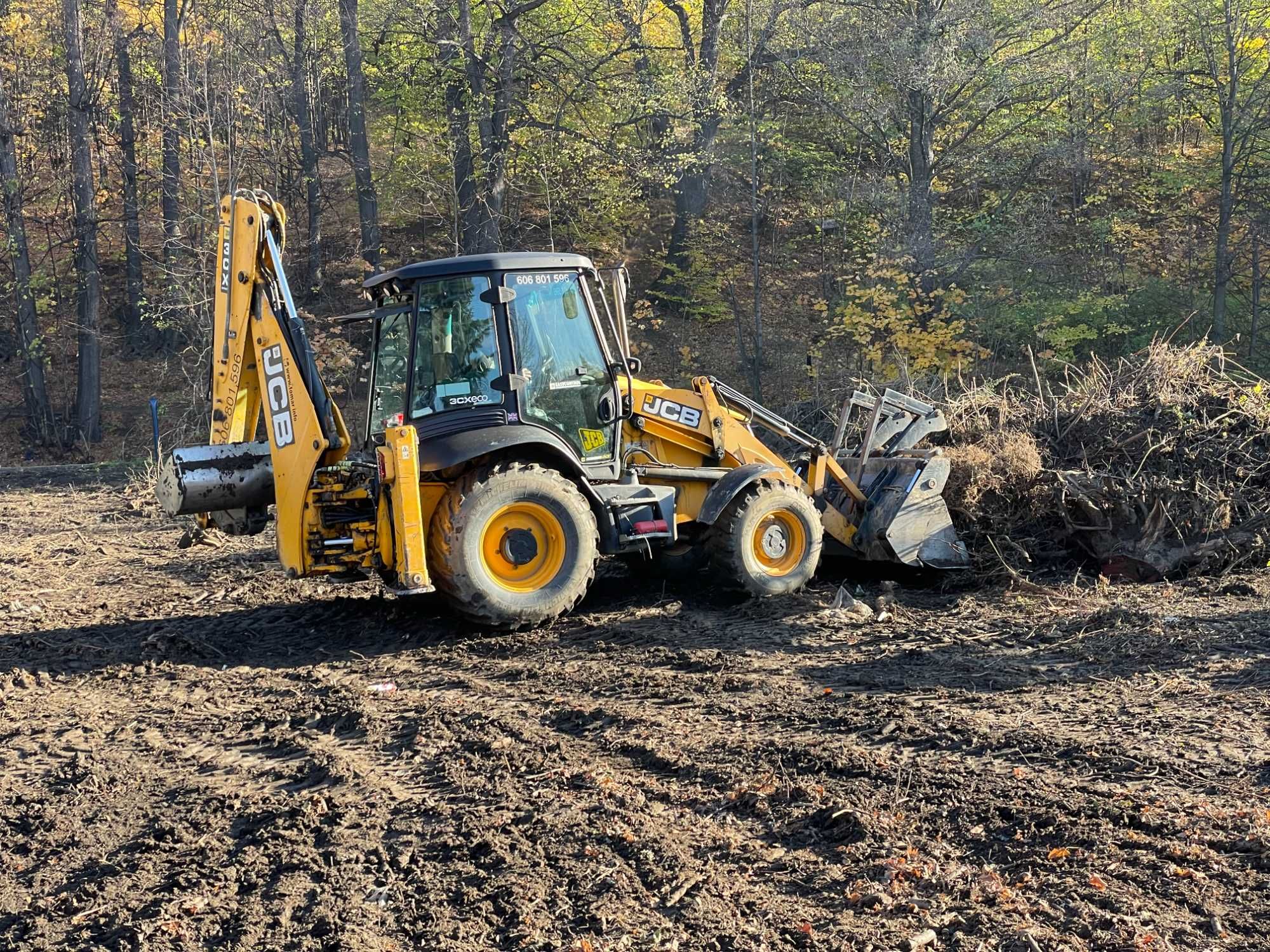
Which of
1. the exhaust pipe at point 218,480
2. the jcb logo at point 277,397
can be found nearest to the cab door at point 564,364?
the jcb logo at point 277,397

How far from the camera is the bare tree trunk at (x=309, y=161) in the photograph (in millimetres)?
21484

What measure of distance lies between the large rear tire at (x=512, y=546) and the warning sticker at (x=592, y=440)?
0.48m

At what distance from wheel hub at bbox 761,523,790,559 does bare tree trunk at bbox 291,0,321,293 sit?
631 inches

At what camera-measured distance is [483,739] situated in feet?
17.3

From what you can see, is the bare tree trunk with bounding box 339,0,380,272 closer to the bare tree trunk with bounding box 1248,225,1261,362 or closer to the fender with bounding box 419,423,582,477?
the fender with bounding box 419,423,582,477

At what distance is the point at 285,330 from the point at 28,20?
2145cm

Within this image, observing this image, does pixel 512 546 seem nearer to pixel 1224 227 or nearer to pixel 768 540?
pixel 768 540

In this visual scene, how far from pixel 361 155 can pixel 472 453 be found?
631 inches

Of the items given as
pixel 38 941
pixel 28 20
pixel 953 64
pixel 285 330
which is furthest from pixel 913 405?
pixel 28 20

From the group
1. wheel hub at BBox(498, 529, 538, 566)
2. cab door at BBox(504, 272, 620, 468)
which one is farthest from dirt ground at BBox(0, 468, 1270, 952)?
cab door at BBox(504, 272, 620, 468)

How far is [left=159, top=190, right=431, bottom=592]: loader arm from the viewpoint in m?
6.63

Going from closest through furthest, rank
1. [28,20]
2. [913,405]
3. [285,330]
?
[285,330] → [913,405] → [28,20]

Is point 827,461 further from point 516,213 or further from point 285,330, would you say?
point 516,213

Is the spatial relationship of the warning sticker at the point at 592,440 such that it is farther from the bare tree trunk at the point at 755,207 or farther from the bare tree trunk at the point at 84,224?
the bare tree trunk at the point at 84,224
